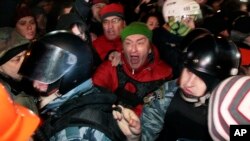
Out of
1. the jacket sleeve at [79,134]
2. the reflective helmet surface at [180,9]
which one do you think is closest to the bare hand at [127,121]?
the jacket sleeve at [79,134]

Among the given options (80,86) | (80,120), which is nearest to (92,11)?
(80,86)

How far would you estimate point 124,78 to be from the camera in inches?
183

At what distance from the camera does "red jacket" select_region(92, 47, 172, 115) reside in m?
4.65

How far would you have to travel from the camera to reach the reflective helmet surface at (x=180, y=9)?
17.5 ft

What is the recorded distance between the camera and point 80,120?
2.33 meters

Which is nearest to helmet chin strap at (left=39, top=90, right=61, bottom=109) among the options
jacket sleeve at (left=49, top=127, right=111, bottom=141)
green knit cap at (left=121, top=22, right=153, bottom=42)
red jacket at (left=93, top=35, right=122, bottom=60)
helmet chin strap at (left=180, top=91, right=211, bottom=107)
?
jacket sleeve at (left=49, top=127, right=111, bottom=141)

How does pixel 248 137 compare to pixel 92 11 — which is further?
pixel 92 11

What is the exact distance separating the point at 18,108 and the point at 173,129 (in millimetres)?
1585

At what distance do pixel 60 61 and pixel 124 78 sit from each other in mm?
1891

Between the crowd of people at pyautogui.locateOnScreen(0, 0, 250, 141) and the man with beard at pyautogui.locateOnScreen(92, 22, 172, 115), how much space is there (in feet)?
0.04

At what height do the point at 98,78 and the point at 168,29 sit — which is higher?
the point at 168,29

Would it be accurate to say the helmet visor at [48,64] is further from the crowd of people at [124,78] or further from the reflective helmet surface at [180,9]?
the reflective helmet surface at [180,9]

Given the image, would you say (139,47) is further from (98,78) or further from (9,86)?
(9,86)

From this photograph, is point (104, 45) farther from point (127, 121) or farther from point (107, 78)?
point (127, 121)
